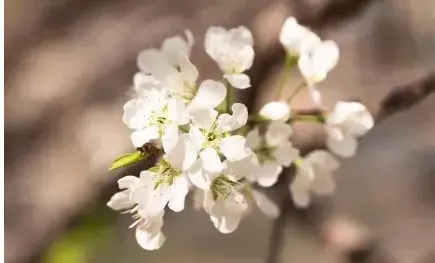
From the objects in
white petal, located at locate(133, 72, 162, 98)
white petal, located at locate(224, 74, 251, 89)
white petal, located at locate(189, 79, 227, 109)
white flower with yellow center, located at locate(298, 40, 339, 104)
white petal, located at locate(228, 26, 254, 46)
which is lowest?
white petal, located at locate(189, 79, 227, 109)

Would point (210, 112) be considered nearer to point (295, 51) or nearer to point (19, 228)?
point (295, 51)

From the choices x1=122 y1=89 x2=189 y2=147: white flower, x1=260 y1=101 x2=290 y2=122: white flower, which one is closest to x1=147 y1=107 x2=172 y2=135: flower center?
x1=122 y1=89 x2=189 y2=147: white flower

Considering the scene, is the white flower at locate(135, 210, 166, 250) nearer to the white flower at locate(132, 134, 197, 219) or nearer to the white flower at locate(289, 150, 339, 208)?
the white flower at locate(132, 134, 197, 219)

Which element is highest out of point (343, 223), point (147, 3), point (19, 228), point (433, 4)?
point (147, 3)

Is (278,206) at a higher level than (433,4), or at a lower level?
lower

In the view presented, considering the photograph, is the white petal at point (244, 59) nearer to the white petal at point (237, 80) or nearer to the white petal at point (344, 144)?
the white petal at point (237, 80)

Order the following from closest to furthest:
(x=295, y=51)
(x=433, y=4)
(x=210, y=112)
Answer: (x=210, y=112) < (x=295, y=51) < (x=433, y=4)

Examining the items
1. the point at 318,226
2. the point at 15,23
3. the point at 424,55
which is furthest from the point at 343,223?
the point at 15,23
